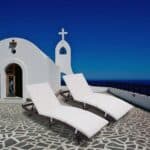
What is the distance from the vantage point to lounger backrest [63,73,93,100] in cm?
947

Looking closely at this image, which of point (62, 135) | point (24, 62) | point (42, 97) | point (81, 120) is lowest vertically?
point (62, 135)

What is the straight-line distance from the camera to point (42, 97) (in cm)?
781

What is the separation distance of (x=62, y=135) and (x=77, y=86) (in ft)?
13.0

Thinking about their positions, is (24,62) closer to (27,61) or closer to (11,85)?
(27,61)

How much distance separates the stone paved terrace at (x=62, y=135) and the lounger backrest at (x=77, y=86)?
6.27 ft

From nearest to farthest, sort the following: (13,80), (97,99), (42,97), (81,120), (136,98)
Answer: (81,120) < (42,97) < (97,99) < (136,98) < (13,80)

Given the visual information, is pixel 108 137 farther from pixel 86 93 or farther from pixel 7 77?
pixel 7 77

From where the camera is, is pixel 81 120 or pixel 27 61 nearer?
pixel 81 120

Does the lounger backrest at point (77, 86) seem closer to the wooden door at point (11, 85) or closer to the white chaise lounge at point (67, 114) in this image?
the white chaise lounge at point (67, 114)

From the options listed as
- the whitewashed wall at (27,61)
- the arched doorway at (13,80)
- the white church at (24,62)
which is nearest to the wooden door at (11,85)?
the arched doorway at (13,80)

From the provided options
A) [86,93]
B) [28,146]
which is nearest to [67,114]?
[28,146]

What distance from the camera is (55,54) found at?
18031 millimetres

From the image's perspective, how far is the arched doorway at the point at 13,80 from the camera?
45.1ft

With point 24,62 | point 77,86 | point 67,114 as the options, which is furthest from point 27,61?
point 67,114
